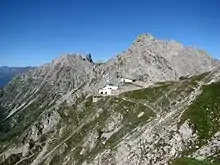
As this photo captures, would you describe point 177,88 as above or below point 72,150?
above

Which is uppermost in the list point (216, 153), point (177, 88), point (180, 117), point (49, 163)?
point (177, 88)

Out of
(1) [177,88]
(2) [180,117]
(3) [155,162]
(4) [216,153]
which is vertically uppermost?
(1) [177,88]

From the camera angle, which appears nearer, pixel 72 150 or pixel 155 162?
pixel 155 162

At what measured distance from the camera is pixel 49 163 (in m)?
166

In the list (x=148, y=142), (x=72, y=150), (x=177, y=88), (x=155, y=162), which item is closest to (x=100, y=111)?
(x=72, y=150)

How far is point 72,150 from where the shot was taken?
161375 millimetres

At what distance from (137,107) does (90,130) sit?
2655cm

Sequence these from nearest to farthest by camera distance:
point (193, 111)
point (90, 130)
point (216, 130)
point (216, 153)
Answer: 1. point (216, 153)
2. point (216, 130)
3. point (193, 111)
4. point (90, 130)

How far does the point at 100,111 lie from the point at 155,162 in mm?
94212

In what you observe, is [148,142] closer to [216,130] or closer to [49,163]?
[216,130]

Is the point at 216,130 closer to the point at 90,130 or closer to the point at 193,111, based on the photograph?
the point at 193,111

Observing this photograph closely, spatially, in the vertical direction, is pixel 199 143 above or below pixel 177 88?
below

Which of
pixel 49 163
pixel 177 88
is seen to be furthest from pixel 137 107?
pixel 49 163

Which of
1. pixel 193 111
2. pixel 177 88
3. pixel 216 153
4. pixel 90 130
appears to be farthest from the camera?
pixel 90 130
